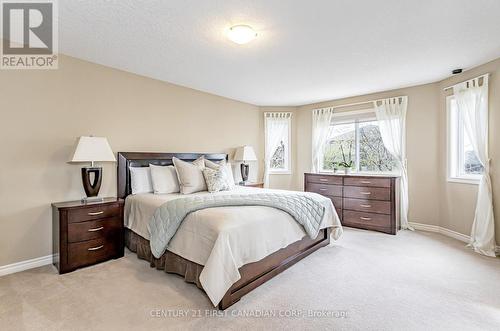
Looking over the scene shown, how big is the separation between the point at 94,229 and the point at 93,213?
181 mm

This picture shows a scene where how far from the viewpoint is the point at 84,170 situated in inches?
113

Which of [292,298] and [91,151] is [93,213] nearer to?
[91,151]

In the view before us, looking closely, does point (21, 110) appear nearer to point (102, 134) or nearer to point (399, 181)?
point (102, 134)

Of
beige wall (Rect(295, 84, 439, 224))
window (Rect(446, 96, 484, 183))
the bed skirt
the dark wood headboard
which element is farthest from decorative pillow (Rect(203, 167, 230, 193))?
window (Rect(446, 96, 484, 183))

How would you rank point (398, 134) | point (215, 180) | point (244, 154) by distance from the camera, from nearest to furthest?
point (215, 180) → point (398, 134) → point (244, 154)

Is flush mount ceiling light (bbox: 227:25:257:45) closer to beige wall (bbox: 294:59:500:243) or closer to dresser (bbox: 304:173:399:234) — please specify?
dresser (bbox: 304:173:399:234)

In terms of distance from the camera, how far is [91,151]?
2799 mm

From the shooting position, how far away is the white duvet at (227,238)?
Result: 190 centimetres

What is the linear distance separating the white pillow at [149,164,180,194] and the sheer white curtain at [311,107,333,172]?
3.17 metres

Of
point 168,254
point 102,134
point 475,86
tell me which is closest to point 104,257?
point 168,254

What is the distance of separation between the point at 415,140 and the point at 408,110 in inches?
21.4

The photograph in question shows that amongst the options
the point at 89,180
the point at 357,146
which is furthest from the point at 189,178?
the point at 357,146

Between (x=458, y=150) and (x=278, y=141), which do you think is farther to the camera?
(x=278, y=141)

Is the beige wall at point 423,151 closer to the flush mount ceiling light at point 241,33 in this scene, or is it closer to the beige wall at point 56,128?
the flush mount ceiling light at point 241,33
